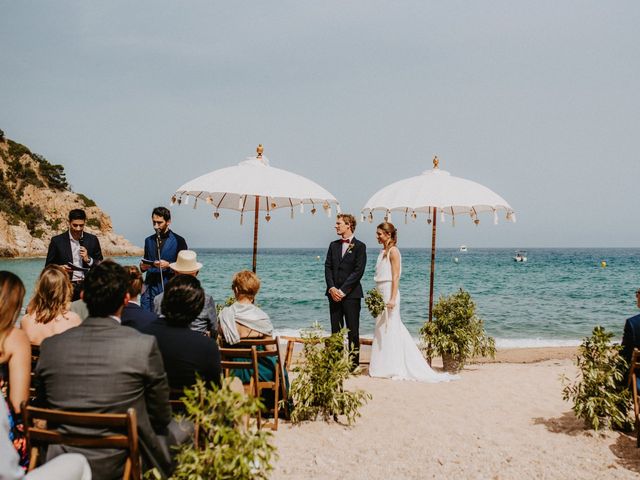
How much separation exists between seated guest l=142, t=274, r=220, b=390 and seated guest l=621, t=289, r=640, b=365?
3901 millimetres

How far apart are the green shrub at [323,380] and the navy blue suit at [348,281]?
243 cm

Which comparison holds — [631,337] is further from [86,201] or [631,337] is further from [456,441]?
[86,201]

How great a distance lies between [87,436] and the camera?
2.77 metres

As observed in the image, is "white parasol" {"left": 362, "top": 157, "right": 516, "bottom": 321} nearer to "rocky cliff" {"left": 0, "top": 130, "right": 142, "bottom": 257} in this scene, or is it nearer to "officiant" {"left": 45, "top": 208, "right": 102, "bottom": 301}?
"officiant" {"left": 45, "top": 208, "right": 102, "bottom": 301}

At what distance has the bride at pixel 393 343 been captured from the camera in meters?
8.13

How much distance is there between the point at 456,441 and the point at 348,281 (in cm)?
325

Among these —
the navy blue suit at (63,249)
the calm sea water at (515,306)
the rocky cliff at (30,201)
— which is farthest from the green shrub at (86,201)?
the navy blue suit at (63,249)

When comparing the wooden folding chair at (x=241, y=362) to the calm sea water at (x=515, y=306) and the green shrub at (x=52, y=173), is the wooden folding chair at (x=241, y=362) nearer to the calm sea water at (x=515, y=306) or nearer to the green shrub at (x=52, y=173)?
the calm sea water at (x=515, y=306)

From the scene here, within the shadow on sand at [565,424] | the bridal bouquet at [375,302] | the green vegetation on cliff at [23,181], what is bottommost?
the shadow on sand at [565,424]

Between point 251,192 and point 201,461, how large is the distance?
427 centimetres

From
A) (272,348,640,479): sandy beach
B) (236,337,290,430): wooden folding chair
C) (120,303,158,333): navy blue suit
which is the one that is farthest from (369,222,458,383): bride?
(120,303,158,333): navy blue suit

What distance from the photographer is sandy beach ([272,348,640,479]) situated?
4652mm

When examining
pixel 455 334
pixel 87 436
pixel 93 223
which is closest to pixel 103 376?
pixel 87 436

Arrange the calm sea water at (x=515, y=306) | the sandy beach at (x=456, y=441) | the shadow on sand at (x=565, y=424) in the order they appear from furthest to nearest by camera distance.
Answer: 1. the calm sea water at (x=515, y=306)
2. the shadow on sand at (x=565, y=424)
3. the sandy beach at (x=456, y=441)
